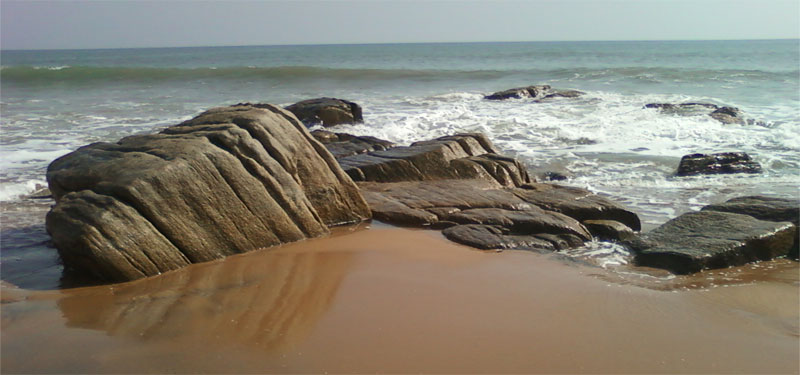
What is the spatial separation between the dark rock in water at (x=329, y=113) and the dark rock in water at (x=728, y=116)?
8.15 metres

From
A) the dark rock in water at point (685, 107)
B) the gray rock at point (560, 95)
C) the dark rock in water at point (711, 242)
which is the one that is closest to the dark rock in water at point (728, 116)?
the dark rock in water at point (685, 107)

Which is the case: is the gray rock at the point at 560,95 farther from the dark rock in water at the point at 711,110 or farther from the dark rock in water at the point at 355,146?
the dark rock in water at the point at 355,146

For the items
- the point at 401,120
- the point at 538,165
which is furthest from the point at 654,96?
the point at 538,165

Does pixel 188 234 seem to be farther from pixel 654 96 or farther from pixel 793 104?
pixel 654 96

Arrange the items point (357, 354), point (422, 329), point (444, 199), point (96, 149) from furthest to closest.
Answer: point (444, 199) < point (96, 149) < point (422, 329) < point (357, 354)

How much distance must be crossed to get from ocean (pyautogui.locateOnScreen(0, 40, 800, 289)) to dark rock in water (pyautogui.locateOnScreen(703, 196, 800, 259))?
75cm

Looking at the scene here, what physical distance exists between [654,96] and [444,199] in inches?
668

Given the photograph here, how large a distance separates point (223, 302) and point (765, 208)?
5.36m

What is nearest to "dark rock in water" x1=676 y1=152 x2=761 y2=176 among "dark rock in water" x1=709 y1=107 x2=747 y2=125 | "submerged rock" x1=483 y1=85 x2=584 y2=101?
"dark rock in water" x1=709 y1=107 x2=747 y2=125

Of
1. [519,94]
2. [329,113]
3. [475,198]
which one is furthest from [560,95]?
[475,198]

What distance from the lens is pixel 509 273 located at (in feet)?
17.5

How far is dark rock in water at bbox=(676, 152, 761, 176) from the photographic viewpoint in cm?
995

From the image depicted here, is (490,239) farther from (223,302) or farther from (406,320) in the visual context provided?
(223,302)

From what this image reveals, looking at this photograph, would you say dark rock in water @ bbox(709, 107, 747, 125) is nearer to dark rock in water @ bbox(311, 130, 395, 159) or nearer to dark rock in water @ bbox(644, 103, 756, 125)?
dark rock in water @ bbox(644, 103, 756, 125)
